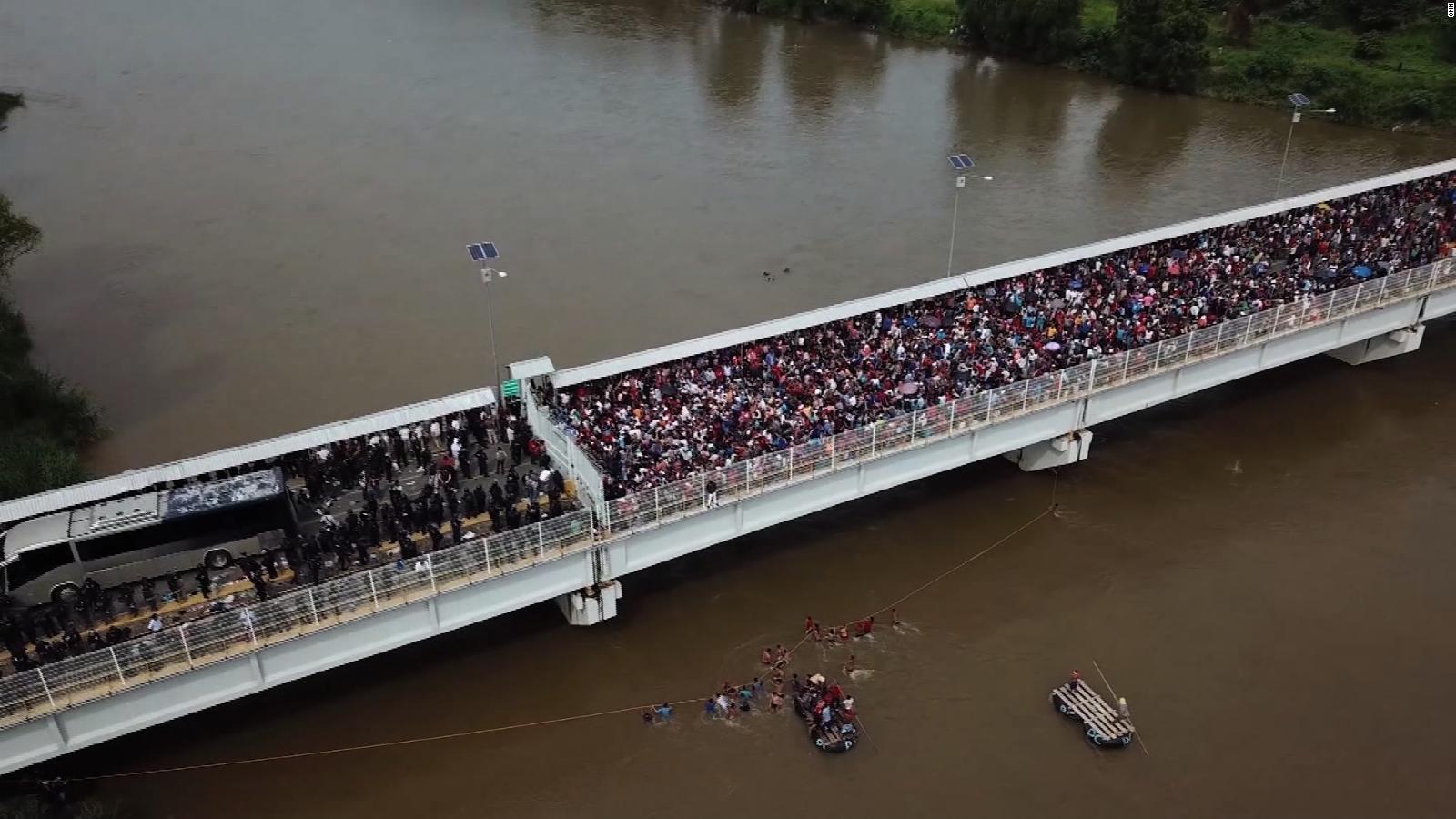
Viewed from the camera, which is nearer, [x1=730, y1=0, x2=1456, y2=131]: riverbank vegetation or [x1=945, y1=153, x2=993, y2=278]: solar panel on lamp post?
[x1=945, y1=153, x2=993, y2=278]: solar panel on lamp post

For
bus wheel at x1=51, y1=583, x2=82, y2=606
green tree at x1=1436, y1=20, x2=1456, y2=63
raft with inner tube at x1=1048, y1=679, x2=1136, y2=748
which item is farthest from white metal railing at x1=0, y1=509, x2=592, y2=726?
green tree at x1=1436, y1=20, x2=1456, y2=63

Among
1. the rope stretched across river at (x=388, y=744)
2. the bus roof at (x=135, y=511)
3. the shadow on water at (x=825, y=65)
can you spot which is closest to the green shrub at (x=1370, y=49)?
the shadow on water at (x=825, y=65)

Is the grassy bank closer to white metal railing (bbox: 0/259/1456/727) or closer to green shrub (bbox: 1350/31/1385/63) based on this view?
green shrub (bbox: 1350/31/1385/63)

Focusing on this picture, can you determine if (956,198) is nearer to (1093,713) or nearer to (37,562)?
(1093,713)

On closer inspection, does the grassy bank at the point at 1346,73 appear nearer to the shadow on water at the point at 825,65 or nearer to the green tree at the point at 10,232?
the shadow on water at the point at 825,65

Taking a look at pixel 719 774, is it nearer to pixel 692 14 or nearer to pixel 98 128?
pixel 98 128

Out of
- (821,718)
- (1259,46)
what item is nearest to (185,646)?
(821,718)
